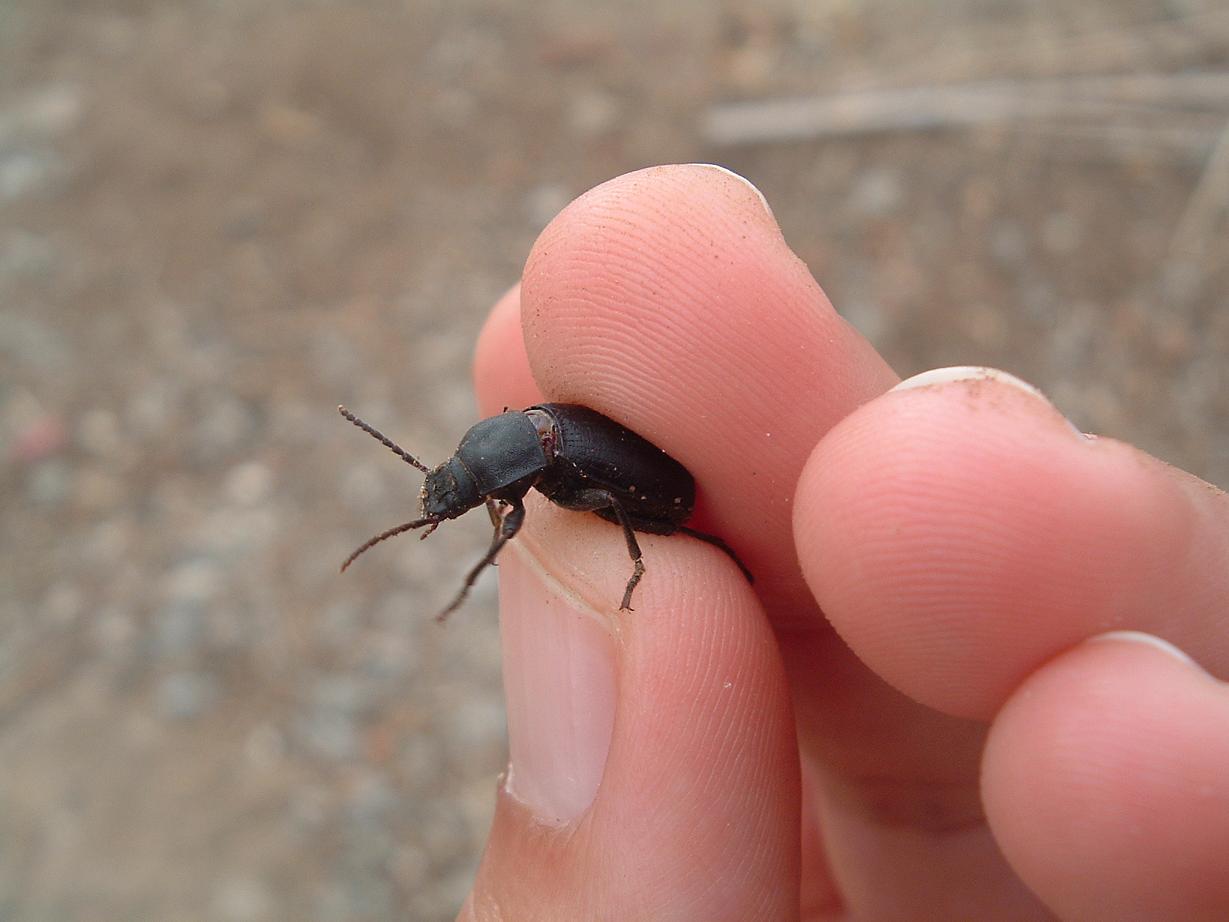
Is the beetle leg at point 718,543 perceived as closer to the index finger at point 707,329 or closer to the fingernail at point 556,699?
the index finger at point 707,329

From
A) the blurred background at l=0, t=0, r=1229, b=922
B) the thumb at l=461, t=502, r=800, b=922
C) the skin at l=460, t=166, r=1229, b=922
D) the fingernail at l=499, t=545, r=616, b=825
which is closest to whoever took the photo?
the skin at l=460, t=166, r=1229, b=922

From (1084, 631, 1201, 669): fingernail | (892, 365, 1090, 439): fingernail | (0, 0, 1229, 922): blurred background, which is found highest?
(892, 365, 1090, 439): fingernail

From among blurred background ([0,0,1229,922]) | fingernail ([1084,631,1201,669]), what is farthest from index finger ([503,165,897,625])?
blurred background ([0,0,1229,922])

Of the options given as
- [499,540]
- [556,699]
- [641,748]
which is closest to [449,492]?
[499,540]

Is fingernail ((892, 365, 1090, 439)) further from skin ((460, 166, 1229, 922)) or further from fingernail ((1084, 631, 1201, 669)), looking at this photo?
fingernail ((1084, 631, 1201, 669))

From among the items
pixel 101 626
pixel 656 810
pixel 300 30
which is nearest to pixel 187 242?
pixel 300 30

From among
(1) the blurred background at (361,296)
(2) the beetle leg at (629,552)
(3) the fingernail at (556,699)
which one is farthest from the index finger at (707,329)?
(1) the blurred background at (361,296)

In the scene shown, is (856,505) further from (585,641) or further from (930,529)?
(585,641)
